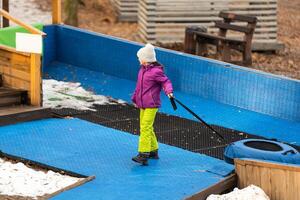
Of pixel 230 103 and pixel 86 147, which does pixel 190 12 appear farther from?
pixel 86 147

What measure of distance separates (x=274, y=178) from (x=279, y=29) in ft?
48.4

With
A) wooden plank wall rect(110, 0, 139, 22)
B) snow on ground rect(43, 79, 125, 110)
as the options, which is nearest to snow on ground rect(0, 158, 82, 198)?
snow on ground rect(43, 79, 125, 110)

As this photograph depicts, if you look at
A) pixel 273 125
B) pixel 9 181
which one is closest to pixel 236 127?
pixel 273 125

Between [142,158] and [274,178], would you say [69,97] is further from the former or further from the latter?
[274,178]

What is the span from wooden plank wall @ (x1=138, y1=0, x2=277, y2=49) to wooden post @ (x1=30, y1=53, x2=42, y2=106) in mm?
7287

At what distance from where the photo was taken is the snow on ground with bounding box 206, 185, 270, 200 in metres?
8.16

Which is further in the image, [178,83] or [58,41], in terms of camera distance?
[58,41]

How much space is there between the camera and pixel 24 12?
71.3 ft

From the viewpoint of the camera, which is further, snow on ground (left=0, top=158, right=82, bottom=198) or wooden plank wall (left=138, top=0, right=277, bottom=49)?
wooden plank wall (left=138, top=0, right=277, bottom=49)

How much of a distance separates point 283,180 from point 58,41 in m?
8.13

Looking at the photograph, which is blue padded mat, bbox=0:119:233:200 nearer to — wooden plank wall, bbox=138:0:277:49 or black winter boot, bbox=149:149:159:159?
black winter boot, bbox=149:149:159:159

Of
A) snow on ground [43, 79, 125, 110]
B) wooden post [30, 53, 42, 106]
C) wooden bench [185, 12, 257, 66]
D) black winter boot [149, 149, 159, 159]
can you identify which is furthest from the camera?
wooden bench [185, 12, 257, 66]

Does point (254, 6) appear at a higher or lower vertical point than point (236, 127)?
higher

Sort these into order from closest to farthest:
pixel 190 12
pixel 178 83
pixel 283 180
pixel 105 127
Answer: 1. pixel 283 180
2. pixel 105 127
3. pixel 178 83
4. pixel 190 12
